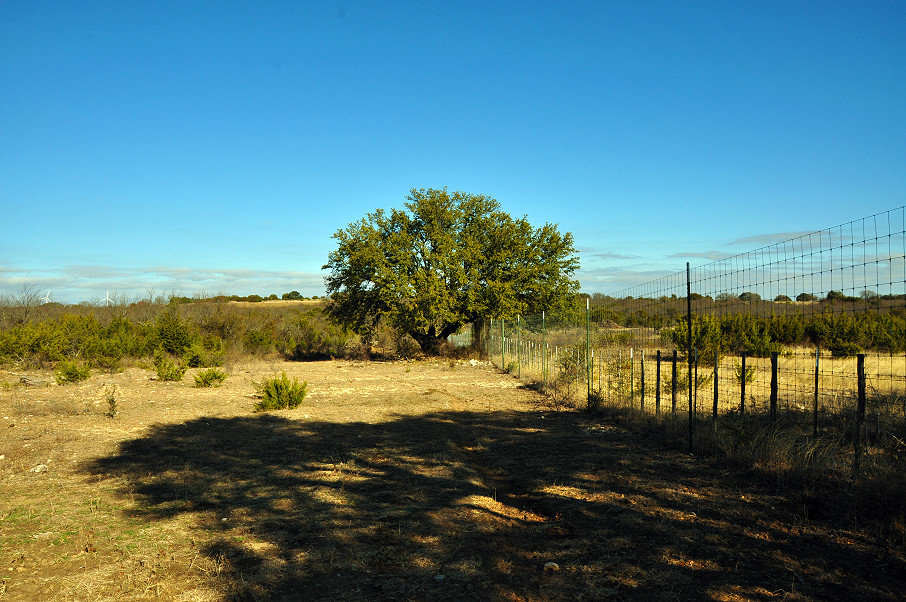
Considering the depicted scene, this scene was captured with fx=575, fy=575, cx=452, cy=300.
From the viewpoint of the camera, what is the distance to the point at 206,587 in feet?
13.5

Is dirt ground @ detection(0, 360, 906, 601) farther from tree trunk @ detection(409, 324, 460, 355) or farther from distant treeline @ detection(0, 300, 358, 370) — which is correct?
tree trunk @ detection(409, 324, 460, 355)

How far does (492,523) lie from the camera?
5.55 m

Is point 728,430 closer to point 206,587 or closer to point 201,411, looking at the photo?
point 206,587

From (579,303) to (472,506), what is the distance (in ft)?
82.4

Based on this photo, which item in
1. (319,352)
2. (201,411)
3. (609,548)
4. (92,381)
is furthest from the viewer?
(319,352)

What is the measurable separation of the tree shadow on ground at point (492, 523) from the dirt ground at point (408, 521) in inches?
0.9

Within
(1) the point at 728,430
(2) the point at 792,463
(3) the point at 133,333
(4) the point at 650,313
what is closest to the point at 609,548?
(2) the point at 792,463

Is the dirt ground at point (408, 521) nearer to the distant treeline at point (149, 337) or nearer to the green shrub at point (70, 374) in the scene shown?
the green shrub at point (70, 374)

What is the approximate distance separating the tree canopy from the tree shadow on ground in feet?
63.8

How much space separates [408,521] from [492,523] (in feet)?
2.66

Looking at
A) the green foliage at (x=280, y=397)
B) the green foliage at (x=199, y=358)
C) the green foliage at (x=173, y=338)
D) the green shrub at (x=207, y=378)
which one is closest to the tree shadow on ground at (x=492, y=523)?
the green foliage at (x=280, y=397)

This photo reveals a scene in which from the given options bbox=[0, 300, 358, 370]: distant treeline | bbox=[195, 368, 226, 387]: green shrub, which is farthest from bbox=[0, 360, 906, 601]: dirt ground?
bbox=[0, 300, 358, 370]: distant treeline

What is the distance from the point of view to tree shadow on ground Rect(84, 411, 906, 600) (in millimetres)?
4125

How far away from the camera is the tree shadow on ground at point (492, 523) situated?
4.12 m
